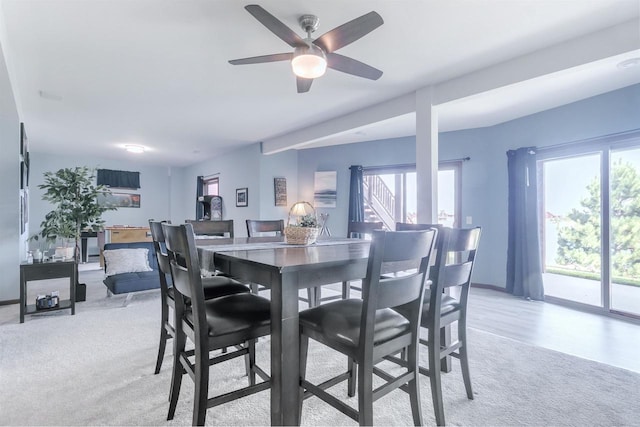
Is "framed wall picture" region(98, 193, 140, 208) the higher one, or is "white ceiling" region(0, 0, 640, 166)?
"white ceiling" region(0, 0, 640, 166)

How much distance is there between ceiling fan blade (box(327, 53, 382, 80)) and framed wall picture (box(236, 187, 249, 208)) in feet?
14.1

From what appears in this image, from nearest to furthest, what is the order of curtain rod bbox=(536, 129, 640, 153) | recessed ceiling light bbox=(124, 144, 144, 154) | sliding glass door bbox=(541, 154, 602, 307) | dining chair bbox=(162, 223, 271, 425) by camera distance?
dining chair bbox=(162, 223, 271, 425) → curtain rod bbox=(536, 129, 640, 153) → sliding glass door bbox=(541, 154, 602, 307) → recessed ceiling light bbox=(124, 144, 144, 154)

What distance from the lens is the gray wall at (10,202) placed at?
3.48 metres

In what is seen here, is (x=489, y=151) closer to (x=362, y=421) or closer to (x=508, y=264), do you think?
(x=508, y=264)

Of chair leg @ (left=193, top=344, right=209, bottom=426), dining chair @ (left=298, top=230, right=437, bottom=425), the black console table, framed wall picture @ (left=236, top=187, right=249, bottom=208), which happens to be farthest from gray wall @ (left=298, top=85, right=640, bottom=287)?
chair leg @ (left=193, top=344, right=209, bottom=426)

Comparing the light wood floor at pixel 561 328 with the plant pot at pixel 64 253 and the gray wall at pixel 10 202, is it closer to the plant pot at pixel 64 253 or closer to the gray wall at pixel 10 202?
the plant pot at pixel 64 253

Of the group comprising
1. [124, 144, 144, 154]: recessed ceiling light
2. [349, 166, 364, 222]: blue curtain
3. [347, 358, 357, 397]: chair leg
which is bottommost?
[347, 358, 357, 397]: chair leg

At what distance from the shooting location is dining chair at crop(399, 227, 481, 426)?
5.03ft

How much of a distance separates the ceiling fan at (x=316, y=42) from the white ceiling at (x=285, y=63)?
0.26 metres

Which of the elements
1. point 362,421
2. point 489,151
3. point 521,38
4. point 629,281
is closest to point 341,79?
point 521,38

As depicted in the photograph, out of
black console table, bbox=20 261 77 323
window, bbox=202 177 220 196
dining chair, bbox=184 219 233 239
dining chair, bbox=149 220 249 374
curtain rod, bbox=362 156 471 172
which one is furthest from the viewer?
window, bbox=202 177 220 196

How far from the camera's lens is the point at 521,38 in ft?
8.06

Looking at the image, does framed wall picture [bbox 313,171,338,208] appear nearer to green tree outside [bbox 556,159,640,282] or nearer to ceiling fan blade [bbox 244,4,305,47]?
green tree outside [bbox 556,159,640,282]

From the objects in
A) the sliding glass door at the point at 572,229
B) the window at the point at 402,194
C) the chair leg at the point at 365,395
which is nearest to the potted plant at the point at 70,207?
the chair leg at the point at 365,395
